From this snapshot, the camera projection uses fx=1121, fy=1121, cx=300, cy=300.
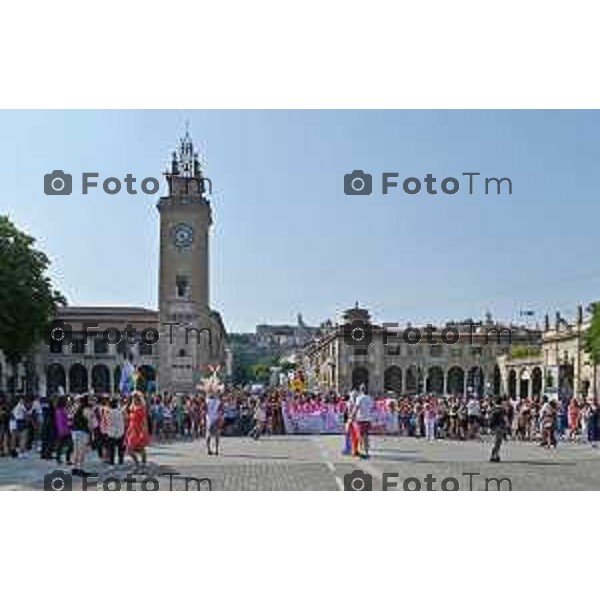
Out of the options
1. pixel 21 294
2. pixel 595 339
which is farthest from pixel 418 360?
pixel 21 294

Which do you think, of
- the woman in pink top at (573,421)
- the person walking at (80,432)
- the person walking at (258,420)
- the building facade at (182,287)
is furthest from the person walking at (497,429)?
the building facade at (182,287)

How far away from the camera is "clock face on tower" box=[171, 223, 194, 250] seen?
94381 mm

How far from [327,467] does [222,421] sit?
13359 mm

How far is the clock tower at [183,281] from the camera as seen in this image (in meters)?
93.3

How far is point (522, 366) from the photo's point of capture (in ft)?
407

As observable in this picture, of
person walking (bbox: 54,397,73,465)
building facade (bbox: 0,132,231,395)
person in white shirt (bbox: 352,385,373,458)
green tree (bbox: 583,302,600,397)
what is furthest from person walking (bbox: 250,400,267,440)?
building facade (bbox: 0,132,231,395)

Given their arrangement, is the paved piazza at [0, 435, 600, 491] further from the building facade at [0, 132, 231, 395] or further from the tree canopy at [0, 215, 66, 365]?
the building facade at [0, 132, 231, 395]

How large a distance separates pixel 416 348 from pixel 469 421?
108711mm

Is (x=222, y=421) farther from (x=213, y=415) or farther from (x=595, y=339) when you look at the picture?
(x=595, y=339)

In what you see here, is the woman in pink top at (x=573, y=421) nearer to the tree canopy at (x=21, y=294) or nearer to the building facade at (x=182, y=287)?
the tree canopy at (x=21, y=294)

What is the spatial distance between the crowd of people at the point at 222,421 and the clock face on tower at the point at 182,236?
43.8 m

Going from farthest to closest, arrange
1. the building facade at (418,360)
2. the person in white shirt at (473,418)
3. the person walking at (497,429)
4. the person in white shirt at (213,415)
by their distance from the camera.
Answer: the building facade at (418,360)
the person in white shirt at (473,418)
the person in white shirt at (213,415)
the person walking at (497,429)

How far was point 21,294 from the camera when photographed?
59.0 meters
